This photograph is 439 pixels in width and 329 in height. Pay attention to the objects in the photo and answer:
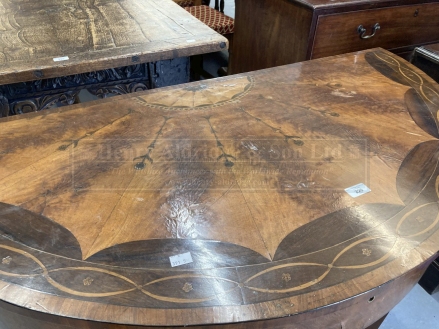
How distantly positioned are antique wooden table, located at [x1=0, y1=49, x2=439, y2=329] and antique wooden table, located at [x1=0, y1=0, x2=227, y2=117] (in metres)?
0.19

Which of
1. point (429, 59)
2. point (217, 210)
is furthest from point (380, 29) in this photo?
point (217, 210)

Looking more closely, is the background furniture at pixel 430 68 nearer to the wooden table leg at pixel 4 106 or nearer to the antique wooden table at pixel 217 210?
the antique wooden table at pixel 217 210

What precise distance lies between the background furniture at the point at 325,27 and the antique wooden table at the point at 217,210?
0.65 meters

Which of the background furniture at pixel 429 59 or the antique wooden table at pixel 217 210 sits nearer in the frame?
the antique wooden table at pixel 217 210

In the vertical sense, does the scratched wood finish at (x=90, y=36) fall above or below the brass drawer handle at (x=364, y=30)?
above

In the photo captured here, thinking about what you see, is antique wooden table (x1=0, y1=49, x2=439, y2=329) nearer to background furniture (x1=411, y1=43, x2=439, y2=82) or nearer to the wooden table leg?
the wooden table leg

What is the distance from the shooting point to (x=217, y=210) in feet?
2.52

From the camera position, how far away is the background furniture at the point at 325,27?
5.44 ft

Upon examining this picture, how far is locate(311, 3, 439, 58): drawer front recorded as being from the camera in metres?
1.68

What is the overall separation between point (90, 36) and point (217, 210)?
90 cm

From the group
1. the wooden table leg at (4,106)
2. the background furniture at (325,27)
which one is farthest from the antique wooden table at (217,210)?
the background furniture at (325,27)

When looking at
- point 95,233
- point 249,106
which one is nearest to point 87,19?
point 249,106

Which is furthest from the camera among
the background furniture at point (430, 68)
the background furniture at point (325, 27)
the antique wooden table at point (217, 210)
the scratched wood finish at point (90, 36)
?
the background furniture at point (325, 27)

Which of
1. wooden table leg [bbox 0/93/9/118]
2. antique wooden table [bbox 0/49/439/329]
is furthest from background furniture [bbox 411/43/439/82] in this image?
wooden table leg [bbox 0/93/9/118]
